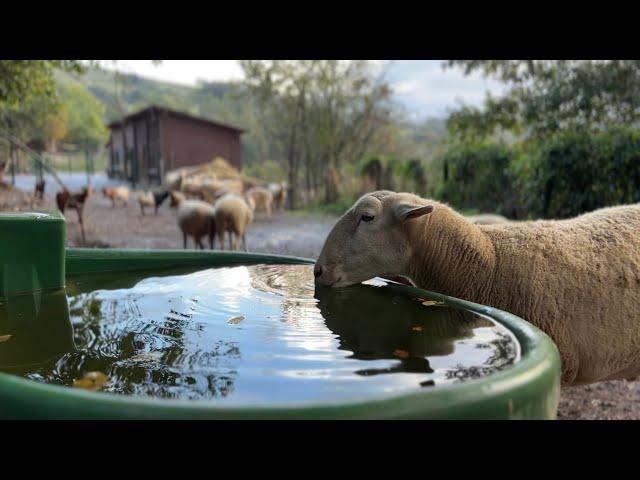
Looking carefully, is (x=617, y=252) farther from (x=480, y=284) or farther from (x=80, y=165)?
(x=80, y=165)

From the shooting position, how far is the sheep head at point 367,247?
4133mm

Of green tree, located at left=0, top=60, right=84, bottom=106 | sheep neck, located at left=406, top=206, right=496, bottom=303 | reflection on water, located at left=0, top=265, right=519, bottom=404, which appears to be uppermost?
green tree, located at left=0, top=60, right=84, bottom=106

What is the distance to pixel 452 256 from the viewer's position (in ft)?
13.6

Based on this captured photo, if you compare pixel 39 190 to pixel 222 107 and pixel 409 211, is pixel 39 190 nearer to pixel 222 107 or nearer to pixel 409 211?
Answer: pixel 409 211

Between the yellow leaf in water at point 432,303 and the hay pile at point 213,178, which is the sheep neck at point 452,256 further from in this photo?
the hay pile at point 213,178

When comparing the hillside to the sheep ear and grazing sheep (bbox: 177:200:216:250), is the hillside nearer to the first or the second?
grazing sheep (bbox: 177:200:216:250)

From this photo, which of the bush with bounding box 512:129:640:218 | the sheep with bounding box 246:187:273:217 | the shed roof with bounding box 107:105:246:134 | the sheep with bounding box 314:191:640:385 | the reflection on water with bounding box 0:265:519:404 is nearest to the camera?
the reflection on water with bounding box 0:265:519:404

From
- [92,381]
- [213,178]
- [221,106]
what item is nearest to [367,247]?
[92,381]

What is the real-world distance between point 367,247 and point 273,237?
44.5ft

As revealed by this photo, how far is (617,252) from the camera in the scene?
4.03 metres

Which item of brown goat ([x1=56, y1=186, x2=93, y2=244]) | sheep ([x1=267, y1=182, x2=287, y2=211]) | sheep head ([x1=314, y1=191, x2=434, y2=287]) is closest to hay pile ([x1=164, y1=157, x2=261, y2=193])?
sheep ([x1=267, y1=182, x2=287, y2=211])

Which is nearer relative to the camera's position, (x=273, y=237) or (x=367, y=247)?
(x=367, y=247)

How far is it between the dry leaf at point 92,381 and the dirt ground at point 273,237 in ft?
18.4

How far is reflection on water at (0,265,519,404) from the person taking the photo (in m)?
2.34
